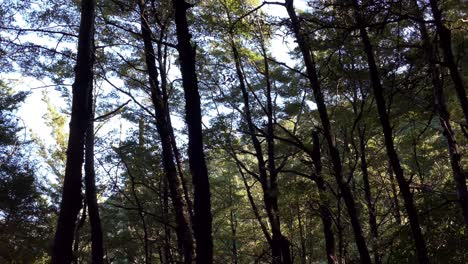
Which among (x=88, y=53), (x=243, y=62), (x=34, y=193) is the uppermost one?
(x=243, y=62)

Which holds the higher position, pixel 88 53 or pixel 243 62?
pixel 243 62

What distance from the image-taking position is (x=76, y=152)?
422cm

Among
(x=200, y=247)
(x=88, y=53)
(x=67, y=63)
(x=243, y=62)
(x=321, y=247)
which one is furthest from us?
(x=321, y=247)

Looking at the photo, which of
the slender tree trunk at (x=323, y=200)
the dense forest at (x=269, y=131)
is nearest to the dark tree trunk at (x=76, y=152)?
the dense forest at (x=269, y=131)

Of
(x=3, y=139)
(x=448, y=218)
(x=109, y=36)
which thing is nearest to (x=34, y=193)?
(x=3, y=139)

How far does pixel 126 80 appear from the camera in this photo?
470 inches

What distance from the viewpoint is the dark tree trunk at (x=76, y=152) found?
3.96 m

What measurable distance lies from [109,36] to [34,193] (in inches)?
403

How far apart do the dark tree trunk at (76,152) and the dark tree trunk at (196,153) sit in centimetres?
116

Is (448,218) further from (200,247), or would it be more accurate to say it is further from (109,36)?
(109,36)

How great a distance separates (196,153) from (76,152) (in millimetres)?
1341

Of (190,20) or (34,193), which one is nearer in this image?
(190,20)

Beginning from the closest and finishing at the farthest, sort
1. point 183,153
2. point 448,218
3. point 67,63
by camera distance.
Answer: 1. point 448,218
2. point 67,63
3. point 183,153

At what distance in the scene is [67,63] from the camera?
1074 centimetres
